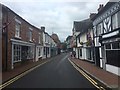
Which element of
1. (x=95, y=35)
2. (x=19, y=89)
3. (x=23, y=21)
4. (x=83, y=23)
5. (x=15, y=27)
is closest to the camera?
(x=19, y=89)

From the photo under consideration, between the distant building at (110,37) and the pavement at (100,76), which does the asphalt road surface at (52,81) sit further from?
the distant building at (110,37)

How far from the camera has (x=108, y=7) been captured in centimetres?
1866

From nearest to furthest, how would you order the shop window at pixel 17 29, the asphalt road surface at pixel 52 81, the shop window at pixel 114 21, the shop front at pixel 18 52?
1. the asphalt road surface at pixel 52 81
2. the shop window at pixel 114 21
3. the shop front at pixel 18 52
4. the shop window at pixel 17 29

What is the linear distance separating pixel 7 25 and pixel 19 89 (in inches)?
420

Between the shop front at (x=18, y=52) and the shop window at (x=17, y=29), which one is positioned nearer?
the shop front at (x=18, y=52)

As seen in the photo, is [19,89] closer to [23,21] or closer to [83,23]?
[23,21]

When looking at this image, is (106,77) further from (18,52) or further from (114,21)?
(18,52)

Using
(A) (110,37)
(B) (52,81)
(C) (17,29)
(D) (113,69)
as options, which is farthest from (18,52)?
(B) (52,81)

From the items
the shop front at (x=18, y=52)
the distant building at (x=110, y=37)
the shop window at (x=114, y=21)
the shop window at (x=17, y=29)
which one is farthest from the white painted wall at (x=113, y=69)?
the shop window at (x=17, y=29)

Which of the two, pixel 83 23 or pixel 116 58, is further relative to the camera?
pixel 83 23

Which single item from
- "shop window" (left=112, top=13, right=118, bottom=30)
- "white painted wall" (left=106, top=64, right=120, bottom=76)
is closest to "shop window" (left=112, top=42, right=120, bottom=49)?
"shop window" (left=112, top=13, right=118, bottom=30)

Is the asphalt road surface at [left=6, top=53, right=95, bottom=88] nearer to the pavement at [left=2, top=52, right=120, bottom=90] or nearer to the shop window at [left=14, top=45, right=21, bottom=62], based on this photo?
the pavement at [left=2, top=52, right=120, bottom=90]

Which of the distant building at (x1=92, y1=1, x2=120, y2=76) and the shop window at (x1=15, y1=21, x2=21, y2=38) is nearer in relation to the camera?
the distant building at (x1=92, y1=1, x2=120, y2=76)

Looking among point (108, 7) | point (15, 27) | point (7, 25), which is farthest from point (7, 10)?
point (108, 7)
